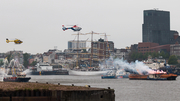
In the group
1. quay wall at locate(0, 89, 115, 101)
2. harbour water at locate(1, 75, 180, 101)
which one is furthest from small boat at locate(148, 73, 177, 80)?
quay wall at locate(0, 89, 115, 101)

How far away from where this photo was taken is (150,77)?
5157 inches

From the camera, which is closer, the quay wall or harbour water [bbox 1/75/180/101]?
the quay wall

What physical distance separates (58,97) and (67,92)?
2.67 ft

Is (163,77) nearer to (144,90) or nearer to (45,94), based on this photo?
(144,90)

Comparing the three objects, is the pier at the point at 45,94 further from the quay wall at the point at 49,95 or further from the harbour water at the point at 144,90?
the harbour water at the point at 144,90

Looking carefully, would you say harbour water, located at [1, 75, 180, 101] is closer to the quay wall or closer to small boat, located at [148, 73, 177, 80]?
small boat, located at [148, 73, 177, 80]

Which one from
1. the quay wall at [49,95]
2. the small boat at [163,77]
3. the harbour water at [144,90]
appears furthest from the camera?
the small boat at [163,77]

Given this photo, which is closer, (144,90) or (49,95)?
(49,95)

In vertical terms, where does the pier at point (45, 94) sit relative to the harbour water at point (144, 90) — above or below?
above

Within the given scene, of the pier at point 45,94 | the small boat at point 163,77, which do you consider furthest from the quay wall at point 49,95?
the small boat at point 163,77

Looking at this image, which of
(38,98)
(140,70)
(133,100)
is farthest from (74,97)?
(140,70)

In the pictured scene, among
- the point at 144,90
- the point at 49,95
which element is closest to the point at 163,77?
the point at 144,90

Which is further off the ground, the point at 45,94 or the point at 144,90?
the point at 45,94

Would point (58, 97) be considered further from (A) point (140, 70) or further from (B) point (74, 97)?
(A) point (140, 70)
